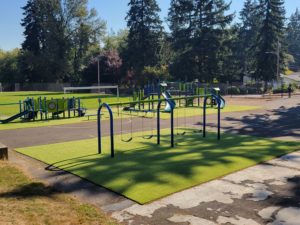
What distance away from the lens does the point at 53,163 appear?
9836 mm

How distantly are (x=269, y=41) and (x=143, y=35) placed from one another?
794 inches

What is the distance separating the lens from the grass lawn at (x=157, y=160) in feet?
25.1

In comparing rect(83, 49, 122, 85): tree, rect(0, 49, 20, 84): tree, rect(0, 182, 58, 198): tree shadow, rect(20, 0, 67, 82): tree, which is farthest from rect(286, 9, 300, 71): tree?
rect(0, 182, 58, 198): tree shadow

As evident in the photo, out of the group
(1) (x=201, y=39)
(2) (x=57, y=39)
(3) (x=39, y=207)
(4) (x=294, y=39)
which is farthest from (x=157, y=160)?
(4) (x=294, y=39)

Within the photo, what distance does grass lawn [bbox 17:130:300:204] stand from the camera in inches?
302

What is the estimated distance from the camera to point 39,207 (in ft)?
20.4

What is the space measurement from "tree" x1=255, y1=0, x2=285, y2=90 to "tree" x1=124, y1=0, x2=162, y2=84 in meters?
16.7

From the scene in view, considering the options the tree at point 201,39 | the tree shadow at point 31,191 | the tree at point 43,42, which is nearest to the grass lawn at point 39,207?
the tree shadow at point 31,191

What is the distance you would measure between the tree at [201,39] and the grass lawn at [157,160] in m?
41.6

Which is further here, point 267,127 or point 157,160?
point 267,127

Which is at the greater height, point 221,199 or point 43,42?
point 43,42

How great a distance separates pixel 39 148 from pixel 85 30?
206 feet

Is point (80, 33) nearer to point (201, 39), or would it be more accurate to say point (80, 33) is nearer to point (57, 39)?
point (57, 39)

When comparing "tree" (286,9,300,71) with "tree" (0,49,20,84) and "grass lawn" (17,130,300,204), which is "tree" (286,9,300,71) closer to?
"tree" (0,49,20,84)
